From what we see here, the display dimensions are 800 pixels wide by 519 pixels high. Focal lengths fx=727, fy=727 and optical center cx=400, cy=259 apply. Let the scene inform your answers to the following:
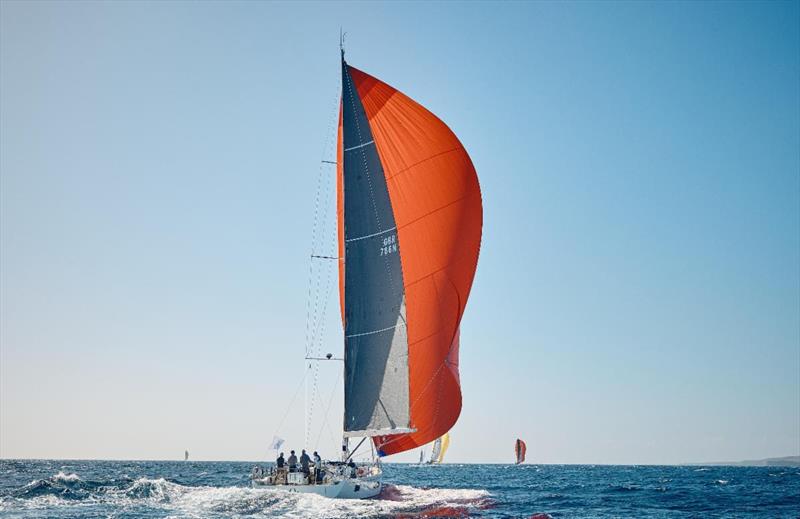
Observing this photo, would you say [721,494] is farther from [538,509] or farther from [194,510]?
[194,510]

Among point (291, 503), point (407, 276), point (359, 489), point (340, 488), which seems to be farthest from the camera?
point (407, 276)

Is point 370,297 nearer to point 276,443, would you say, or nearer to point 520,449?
point 276,443

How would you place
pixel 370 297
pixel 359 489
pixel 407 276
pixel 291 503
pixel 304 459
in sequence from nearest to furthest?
pixel 291 503 < pixel 359 489 < pixel 304 459 < pixel 407 276 < pixel 370 297

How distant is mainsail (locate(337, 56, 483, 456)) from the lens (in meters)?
28.7

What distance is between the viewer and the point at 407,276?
95.9ft

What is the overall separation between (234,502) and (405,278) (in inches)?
418

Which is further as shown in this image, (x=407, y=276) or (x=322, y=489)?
(x=407, y=276)

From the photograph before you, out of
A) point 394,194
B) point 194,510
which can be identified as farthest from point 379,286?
point 194,510

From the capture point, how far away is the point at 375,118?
3028 centimetres

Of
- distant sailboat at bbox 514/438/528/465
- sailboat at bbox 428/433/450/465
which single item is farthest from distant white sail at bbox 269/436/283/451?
distant sailboat at bbox 514/438/528/465

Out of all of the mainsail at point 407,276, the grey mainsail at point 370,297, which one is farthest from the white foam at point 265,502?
the grey mainsail at point 370,297

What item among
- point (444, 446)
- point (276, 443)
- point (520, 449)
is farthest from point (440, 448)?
point (276, 443)

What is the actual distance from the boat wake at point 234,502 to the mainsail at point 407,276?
121 inches

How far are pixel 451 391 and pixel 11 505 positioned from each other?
17154mm
